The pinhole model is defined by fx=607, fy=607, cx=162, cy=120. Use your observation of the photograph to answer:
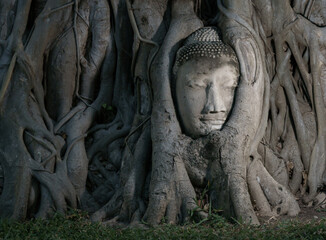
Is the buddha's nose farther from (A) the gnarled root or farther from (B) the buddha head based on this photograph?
(A) the gnarled root

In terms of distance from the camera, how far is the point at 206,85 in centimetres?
550

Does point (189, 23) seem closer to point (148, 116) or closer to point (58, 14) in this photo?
point (148, 116)

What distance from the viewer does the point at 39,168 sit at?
5.80m

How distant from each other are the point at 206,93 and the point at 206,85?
0.07m

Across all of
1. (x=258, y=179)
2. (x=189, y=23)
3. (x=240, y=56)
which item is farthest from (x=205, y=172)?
(x=189, y=23)

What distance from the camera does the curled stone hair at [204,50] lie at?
5.52 m

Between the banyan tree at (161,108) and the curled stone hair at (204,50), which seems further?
the curled stone hair at (204,50)

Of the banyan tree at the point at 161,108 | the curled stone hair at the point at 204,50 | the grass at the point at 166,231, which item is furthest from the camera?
the curled stone hair at the point at 204,50

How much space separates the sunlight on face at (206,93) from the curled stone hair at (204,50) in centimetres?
5

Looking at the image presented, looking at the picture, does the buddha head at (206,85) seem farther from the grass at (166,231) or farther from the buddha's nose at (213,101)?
the grass at (166,231)

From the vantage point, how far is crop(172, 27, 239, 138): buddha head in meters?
5.45

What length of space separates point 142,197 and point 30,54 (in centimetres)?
190

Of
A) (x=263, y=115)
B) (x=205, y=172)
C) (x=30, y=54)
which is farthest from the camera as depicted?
(x=30, y=54)

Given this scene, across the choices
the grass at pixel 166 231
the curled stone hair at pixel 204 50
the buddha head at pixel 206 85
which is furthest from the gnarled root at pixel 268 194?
the curled stone hair at pixel 204 50
